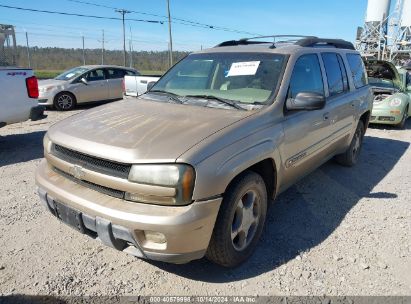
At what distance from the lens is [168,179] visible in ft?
7.48

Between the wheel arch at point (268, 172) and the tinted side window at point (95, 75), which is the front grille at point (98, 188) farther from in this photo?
the tinted side window at point (95, 75)

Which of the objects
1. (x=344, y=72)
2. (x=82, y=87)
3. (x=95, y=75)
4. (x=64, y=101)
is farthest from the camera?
(x=95, y=75)

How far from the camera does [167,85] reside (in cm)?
395

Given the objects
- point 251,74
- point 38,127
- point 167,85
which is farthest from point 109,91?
point 251,74

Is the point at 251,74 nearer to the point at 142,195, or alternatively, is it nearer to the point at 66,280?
the point at 142,195

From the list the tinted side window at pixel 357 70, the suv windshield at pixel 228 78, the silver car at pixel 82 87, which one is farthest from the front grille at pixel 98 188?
the silver car at pixel 82 87

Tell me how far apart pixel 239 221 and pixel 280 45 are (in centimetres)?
215

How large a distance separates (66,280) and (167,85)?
2.25 m

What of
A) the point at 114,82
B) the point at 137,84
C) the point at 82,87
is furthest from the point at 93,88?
the point at 137,84

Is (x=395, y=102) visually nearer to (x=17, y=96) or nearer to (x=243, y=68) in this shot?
(x=243, y=68)

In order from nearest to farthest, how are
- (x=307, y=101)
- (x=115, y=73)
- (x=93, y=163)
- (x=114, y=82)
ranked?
(x=93, y=163)
(x=307, y=101)
(x=114, y=82)
(x=115, y=73)

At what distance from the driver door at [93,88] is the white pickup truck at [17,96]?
519cm

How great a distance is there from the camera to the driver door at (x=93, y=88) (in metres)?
11.4

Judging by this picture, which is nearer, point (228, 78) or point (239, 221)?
point (239, 221)
